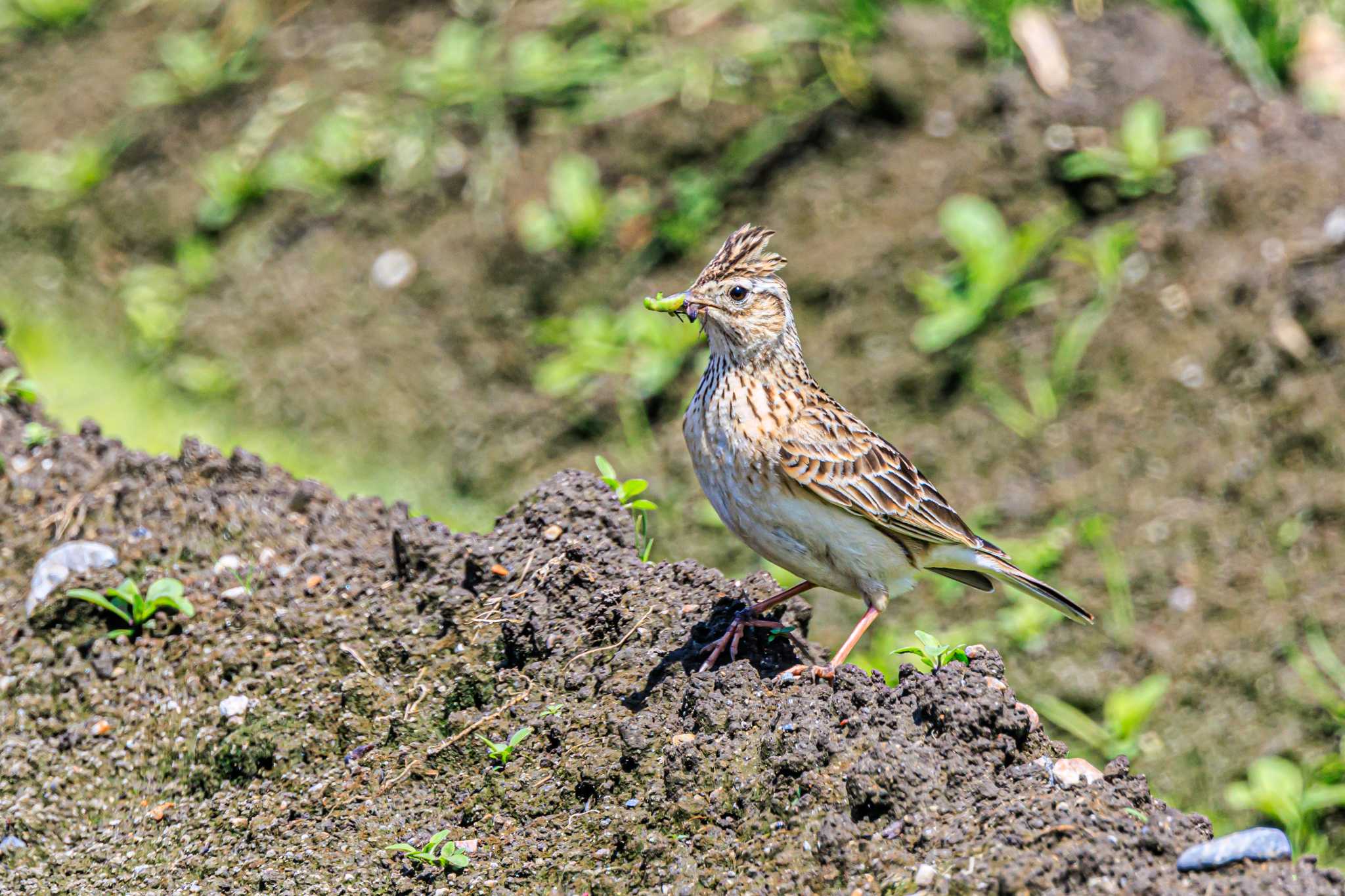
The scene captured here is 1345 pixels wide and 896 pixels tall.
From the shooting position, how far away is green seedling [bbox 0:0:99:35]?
976cm

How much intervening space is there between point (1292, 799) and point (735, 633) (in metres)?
2.89

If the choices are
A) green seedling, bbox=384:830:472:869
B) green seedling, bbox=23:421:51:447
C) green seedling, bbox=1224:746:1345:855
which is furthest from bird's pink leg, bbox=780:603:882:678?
green seedling, bbox=23:421:51:447

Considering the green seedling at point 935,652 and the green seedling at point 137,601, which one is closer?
the green seedling at point 935,652

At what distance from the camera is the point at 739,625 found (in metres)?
4.47

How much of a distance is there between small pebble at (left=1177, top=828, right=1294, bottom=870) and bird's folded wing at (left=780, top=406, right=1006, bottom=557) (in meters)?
1.66

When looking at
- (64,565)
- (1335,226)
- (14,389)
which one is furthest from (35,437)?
(1335,226)

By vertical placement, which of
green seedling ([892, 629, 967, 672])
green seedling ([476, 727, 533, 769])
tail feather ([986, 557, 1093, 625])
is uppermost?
green seedling ([892, 629, 967, 672])

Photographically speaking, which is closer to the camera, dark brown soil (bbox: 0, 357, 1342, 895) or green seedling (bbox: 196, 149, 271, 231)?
dark brown soil (bbox: 0, 357, 1342, 895)

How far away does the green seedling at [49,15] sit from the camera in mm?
9758

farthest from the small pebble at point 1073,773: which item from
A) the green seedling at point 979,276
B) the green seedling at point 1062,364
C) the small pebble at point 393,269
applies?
the small pebble at point 393,269

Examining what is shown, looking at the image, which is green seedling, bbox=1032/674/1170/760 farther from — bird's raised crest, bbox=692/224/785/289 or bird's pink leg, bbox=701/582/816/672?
bird's raised crest, bbox=692/224/785/289

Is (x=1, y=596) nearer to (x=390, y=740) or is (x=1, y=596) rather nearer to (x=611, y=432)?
(x=390, y=740)

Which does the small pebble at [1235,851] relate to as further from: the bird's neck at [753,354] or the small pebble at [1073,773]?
the bird's neck at [753,354]

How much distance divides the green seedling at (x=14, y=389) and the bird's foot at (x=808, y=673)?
149 inches
